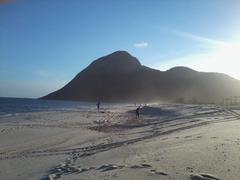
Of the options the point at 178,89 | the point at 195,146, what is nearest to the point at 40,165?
the point at 195,146

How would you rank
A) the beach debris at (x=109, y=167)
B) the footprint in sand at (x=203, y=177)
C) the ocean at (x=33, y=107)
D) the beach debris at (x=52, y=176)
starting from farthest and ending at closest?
the ocean at (x=33, y=107) < the beach debris at (x=109, y=167) < the beach debris at (x=52, y=176) < the footprint in sand at (x=203, y=177)

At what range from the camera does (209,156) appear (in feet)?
27.8

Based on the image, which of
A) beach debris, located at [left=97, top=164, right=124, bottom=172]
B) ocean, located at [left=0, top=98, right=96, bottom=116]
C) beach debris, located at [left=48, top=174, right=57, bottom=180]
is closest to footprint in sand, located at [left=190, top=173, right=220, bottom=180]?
beach debris, located at [left=97, top=164, right=124, bottom=172]

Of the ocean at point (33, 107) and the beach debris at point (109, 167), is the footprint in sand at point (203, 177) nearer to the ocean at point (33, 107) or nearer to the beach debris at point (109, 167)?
the beach debris at point (109, 167)

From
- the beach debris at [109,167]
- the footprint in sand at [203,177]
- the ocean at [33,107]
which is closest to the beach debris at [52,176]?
the beach debris at [109,167]

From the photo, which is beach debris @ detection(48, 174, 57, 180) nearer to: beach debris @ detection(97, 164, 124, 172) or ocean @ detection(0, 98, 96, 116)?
beach debris @ detection(97, 164, 124, 172)

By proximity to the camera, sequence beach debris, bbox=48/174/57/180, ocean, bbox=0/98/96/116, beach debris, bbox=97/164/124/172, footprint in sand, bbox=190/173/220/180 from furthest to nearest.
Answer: ocean, bbox=0/98/96/116, beach debris, bbox=97/164/124/172, beach debris, bbox=48/174/57/180, footprint in sand, bbox=190/173/220/180

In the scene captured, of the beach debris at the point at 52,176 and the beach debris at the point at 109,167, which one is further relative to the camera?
the beach debris at the point at 109,167

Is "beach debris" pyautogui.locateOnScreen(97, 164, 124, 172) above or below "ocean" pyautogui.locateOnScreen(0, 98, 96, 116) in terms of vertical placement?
below

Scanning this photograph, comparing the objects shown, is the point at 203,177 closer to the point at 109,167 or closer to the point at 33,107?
the point at 109,167

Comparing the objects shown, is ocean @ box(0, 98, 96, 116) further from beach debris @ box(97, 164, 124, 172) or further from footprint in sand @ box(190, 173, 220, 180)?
footprint in sand @ box(190, 173, 220, 180)

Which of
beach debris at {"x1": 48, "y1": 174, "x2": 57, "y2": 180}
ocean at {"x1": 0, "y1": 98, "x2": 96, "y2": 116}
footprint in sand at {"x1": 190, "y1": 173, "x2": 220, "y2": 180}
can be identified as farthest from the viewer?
ocean at {"x1": 0, "y1": 98, "x2": 96, "y2": 116}

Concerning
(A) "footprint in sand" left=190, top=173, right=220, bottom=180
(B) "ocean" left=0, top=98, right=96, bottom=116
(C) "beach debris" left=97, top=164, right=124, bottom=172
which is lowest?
(C) "beach debris" left=97, top=164, right=124, bottom=172

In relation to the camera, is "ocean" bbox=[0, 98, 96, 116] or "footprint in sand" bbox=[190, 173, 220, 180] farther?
"ocean" bbox=[0, 98, 96, 116]
